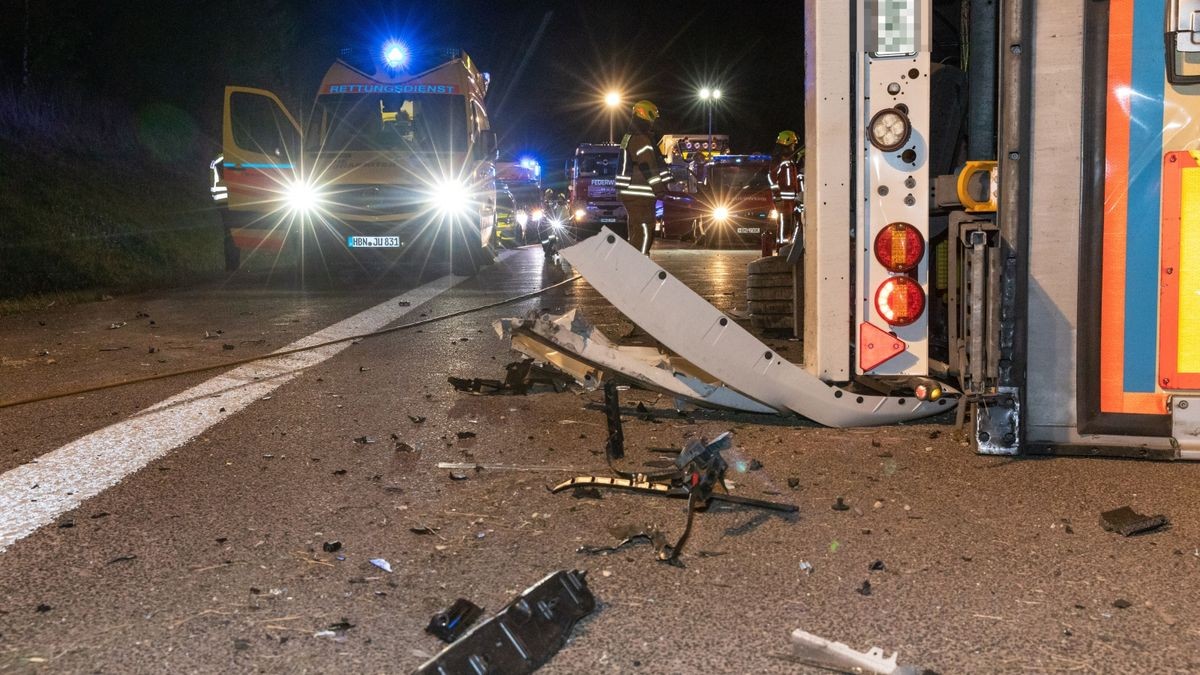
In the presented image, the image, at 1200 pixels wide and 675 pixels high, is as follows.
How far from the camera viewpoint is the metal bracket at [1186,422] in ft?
13.0

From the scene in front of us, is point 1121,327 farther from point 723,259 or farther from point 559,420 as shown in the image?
point 723,259

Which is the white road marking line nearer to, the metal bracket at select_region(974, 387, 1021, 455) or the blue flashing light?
the metal bracket at select_region(974, 387, 1021, 455)

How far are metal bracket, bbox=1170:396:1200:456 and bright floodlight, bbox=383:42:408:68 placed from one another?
13.7 m

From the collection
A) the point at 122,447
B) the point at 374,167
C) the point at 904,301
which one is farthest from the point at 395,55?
the point at 904,301

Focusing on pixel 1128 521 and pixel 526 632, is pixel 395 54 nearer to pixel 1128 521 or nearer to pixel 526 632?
pixel 1128 521

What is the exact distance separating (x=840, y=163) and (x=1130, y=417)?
4.43 ft

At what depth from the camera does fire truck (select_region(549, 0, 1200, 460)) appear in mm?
3916

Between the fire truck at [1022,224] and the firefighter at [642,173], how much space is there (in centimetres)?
807

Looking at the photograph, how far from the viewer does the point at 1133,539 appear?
130 inches

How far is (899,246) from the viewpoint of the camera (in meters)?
4.27

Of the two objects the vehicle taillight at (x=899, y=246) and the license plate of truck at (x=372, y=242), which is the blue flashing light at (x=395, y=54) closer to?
the license plate of truck at (x=372, y=242)

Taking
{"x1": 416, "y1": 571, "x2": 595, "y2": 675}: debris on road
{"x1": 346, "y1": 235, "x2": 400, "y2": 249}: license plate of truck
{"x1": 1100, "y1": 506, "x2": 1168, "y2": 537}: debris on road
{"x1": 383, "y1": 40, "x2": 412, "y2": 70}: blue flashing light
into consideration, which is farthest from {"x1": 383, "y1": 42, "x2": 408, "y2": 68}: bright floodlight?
{"x1": 416, "y1": 571, "x2": 595, "y2": 675}: debris on road

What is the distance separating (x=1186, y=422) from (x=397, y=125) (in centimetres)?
1330

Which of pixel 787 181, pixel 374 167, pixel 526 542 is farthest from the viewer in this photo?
pixel 787 181
